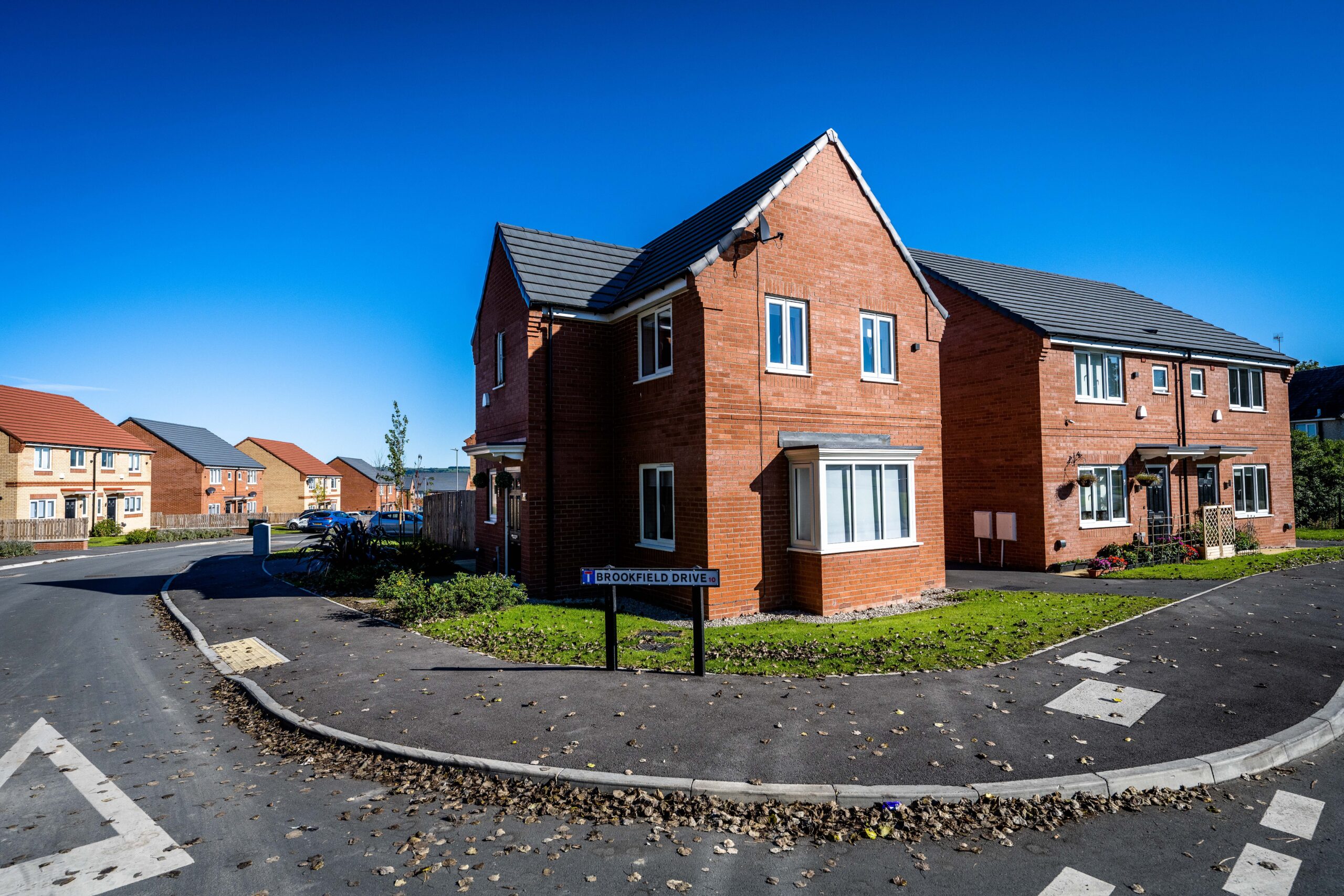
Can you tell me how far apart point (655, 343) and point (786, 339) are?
2.64 metres

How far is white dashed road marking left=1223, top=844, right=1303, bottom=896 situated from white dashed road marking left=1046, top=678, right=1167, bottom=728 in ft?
7.04

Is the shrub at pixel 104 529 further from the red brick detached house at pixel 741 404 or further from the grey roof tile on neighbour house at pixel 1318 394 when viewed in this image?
the grey roof tile on neighbour house at pixel 1318 394

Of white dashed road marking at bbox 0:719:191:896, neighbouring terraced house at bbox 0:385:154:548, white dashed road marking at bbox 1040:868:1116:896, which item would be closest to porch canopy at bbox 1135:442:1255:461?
white dashed road marking at bbox 1040:868:1116:896

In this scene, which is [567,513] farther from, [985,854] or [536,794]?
[985,854]

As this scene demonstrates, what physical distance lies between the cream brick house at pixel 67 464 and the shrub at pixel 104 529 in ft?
3.01

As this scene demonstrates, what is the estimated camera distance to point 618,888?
171 inches

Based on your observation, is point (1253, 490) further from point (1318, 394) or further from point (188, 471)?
point (188, 471)

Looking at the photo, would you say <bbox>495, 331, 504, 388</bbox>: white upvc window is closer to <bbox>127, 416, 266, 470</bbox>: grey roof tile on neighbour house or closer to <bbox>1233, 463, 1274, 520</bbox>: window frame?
<bbox>1233, 463, 1274, 520</bbox>: window frame

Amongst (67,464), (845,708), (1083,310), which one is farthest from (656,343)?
(67,464)

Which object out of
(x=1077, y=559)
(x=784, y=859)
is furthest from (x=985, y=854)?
(x=1077, y=559)

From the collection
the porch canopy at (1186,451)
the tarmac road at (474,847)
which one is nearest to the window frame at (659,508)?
the tarmac road at (474,847)

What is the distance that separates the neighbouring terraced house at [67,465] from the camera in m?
38.1

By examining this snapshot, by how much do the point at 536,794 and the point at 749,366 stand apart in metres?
8.61

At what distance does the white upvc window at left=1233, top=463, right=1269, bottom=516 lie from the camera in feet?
74.4
